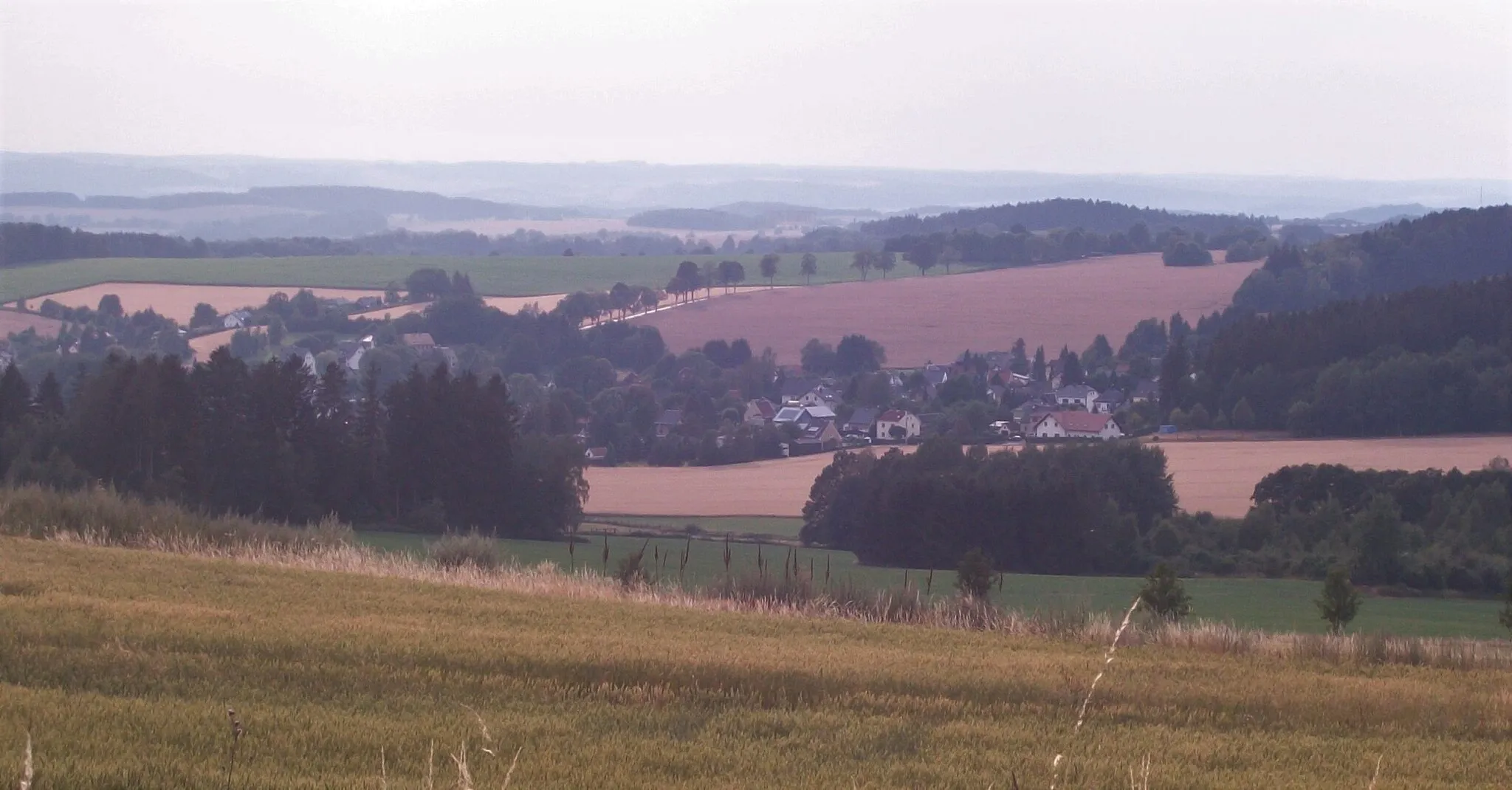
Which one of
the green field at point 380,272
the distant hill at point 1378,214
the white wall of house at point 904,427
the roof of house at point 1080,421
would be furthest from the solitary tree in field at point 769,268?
the distant hill at point 1378,214

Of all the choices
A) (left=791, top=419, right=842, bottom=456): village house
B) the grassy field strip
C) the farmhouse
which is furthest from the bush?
the farmhouse

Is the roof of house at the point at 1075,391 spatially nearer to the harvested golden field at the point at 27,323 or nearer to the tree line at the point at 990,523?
the tree line at the point at 990,523

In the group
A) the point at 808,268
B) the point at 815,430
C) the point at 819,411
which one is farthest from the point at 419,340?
the point at 808,268

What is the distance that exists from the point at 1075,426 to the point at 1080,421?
67cm

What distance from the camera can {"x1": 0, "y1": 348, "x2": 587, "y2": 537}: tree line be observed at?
43.1 meters

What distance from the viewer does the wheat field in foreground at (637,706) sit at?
7.53m

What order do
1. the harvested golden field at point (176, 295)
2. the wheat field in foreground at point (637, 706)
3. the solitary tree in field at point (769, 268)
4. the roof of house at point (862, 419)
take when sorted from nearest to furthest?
the wheat field in foreground at point (637, 706) → the roof of house at point (862, 419) → the harvested golden field at point (176, 295) → the solitary tree in field at point (769, 268)

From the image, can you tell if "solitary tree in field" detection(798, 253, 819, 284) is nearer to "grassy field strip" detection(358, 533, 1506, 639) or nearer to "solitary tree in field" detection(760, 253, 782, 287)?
"solitary tree in field" detection(760, 253, 782, 287)

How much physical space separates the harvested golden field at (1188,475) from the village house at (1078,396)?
14203 millimetres

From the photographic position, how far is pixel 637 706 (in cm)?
930

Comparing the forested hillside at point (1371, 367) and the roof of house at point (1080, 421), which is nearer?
the forested hillside at point (1371, 367)

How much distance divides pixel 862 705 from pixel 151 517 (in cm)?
1662

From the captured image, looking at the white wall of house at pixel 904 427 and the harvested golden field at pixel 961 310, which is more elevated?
the harvested golden field at pixel 961 310

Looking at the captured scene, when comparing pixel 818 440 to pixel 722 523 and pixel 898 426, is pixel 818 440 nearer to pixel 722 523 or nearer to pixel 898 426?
pixel 898 426
